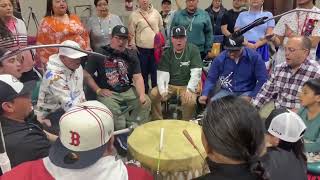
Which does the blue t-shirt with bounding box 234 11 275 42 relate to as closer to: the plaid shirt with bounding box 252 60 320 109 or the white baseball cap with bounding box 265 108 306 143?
the plaid shirt with bounding box 252 60 320 109

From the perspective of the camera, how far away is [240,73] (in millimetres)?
3400

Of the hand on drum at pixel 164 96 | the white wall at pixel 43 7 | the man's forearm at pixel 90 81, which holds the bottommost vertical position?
the hand on drum at pixel 164 96

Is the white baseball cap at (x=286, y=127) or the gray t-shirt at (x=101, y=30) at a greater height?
the gray t-shirt at (x=101, y=30)

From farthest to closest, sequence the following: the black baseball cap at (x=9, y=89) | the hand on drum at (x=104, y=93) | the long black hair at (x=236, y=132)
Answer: the hand on drum at (x=104, y=93) < the black baseball cap at (x=9, y=89) < the long black hair at (x=236, y=132)

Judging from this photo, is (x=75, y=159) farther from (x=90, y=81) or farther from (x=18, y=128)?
(x=90, y=81)

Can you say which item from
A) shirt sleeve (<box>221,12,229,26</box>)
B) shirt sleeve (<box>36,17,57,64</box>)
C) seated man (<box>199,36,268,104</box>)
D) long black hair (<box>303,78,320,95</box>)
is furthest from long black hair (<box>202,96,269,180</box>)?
shirt sleeve (<box>221,12,229,26</box>)

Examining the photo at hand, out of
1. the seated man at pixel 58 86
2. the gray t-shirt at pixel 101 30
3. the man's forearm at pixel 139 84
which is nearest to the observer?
the seated man at pixel 58 86

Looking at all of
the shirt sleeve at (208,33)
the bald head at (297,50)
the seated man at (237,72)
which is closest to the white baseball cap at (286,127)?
the bald head at (297,50)

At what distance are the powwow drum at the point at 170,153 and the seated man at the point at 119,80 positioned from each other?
0.94 meters

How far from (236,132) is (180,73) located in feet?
8.03

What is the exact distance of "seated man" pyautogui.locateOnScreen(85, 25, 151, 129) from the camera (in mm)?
3277

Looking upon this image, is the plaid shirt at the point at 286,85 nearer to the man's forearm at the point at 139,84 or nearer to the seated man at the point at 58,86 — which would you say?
the man's forearm at the point at 139,84

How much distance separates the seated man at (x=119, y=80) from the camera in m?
3.28

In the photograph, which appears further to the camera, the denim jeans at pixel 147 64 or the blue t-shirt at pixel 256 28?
the denim jeans at pixel 147 64
